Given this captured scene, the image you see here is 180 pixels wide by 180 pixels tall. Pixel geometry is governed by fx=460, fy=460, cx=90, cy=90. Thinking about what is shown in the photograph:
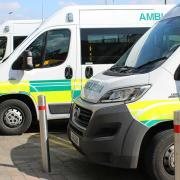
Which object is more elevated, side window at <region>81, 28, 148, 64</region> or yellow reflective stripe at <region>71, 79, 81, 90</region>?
side window at <region>81, 28, 148, 64</region>

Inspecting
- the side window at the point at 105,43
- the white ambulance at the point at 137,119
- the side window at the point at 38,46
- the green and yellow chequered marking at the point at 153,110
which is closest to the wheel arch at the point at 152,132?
the white ambulance at the point at 137,119

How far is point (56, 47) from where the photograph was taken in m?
9.00

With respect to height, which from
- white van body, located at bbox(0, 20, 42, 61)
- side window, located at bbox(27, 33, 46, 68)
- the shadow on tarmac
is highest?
white van body, located at bbox(0, 20, 42, 61)

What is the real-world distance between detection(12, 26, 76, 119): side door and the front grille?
2888 mm

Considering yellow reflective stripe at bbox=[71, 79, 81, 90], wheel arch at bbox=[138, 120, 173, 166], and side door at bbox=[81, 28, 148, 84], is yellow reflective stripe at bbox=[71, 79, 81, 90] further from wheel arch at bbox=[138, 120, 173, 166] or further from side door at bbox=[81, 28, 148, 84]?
wheel arch at bbox=[138, 120, 173, 166]

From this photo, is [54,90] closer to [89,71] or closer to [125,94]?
[89,71]

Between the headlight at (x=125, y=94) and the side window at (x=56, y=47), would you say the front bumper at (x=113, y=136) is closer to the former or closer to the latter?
the headlight at (x=125, y=94)

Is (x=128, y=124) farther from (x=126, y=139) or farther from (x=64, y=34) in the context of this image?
(x=64, y=34)

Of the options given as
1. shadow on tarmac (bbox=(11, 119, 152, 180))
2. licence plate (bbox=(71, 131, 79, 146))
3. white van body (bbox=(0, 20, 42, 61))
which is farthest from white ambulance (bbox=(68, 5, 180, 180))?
white van body (bbox=(0, 20, 42, 61))

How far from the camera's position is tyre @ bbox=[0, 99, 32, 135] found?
8.87 meters

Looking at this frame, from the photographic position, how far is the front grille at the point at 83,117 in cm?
555

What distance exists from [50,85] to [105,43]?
1.42 meters

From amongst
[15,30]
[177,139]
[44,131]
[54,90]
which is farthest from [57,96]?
[15,30]

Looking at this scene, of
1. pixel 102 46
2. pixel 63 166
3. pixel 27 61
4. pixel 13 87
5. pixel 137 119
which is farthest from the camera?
pixel 102 46
